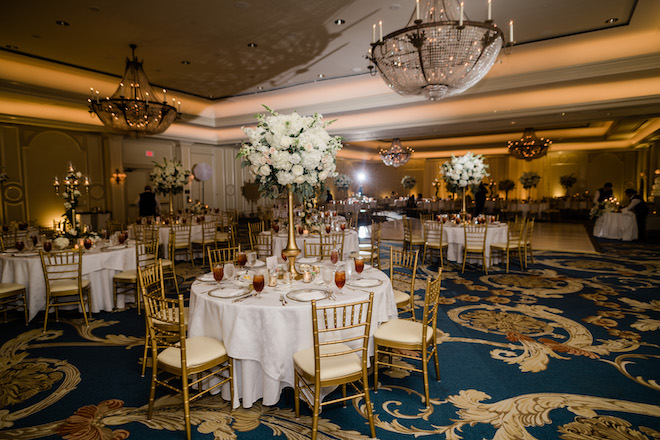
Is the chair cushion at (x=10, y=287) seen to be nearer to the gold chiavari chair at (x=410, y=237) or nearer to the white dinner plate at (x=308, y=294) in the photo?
the white dinner plate at (x=308, y=294)

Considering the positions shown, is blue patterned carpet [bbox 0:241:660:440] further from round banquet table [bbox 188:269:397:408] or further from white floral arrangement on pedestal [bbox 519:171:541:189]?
white floral arrangement on pedestal [bbox 519:171:541:189]

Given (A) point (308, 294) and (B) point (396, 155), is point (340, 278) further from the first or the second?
(B) point (396, 155)

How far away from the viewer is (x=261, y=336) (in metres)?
2.52

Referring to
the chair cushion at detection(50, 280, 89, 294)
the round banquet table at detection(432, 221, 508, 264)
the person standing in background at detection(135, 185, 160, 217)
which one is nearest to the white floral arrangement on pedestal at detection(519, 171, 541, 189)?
the round banquet table at detection(432, 221, 508, 264)

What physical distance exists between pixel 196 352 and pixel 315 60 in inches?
236

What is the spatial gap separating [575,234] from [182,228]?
1118 centimetres

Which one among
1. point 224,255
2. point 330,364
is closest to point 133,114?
point 224,255

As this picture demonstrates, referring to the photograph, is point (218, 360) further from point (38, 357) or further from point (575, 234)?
point (575, 234)

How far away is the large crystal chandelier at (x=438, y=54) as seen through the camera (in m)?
2.93

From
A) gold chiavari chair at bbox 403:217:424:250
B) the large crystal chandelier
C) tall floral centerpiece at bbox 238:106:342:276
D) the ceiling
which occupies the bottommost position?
gold chiavari chair at bbox 403:217:424:250

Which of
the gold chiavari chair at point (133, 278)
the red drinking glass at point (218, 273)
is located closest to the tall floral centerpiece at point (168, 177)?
the gold chiavari chair at point (133, 278)

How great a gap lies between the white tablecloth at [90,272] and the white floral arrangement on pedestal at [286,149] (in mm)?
3005

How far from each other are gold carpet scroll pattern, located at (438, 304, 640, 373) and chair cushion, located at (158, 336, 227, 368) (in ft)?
7.45

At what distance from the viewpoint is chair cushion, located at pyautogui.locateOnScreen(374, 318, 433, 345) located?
269 centimetres
